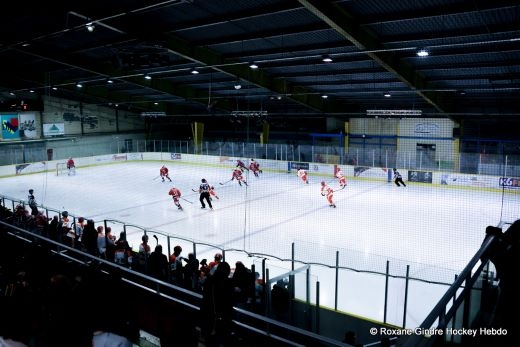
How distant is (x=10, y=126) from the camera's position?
23.2m

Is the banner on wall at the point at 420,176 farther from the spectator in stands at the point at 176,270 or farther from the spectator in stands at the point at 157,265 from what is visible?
→ the spectator in stands at the point at 157,265

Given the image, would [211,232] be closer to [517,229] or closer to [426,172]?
[517,229]

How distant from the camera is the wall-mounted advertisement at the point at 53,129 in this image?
79.3 feet

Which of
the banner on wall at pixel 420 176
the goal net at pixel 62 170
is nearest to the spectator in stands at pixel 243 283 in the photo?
the banner on wall at pixel 420 176

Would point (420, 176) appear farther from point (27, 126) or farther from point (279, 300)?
point (27, 126)

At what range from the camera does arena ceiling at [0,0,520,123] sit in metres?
8.86

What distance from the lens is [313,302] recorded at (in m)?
5.61

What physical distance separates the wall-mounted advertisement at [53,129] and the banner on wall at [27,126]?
1072 millimetres

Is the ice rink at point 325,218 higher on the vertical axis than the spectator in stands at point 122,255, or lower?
lower

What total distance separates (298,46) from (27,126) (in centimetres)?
1936

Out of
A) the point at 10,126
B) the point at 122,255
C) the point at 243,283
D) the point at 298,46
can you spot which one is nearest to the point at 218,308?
the point at 243,283

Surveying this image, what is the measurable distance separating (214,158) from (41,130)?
11036 mm

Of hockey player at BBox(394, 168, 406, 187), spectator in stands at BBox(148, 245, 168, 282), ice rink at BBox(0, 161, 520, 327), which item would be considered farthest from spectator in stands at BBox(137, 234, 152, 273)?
hockey player at BBox(394, 168, 406, 187)

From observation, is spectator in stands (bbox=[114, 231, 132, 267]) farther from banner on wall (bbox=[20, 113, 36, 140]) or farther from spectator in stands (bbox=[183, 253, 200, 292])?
banner on wall (bbox=[20, 113, 36, 140])
